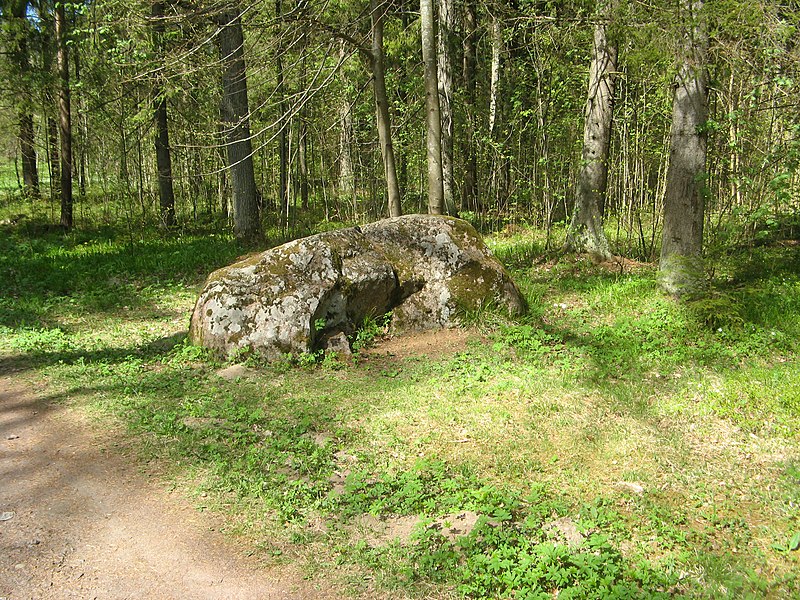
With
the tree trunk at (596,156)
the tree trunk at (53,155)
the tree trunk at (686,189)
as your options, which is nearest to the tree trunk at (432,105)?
the tree trunk at (596,156)

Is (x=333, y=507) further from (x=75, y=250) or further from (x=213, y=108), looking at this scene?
(x=213, y=108)

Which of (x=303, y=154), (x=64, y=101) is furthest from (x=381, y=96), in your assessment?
(x=64, y=101)

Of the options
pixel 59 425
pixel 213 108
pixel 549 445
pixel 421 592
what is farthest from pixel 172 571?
pixel 213 108

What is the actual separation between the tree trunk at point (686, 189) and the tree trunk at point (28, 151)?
50.1 ft

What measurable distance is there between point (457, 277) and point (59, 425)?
187 inches

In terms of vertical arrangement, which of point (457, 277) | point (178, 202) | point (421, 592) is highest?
point (178, 202)

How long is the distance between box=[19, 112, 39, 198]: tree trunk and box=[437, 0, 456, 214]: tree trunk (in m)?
10.7

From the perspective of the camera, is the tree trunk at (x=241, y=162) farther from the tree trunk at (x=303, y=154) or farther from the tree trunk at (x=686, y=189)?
the tree trunk at (x=686, y=189)

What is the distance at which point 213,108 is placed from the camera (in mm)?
15422

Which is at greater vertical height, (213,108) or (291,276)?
(213,108)

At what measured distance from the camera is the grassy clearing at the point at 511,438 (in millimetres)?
3535

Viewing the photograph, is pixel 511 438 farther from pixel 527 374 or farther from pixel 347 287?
pixel 347 287

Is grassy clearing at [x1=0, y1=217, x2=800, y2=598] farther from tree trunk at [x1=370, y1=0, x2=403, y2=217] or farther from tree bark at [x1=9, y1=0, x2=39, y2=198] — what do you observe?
tree bark at [x1=9, y1=0, x2=39, y2=198]

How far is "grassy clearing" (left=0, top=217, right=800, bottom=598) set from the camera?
354 centimetres
